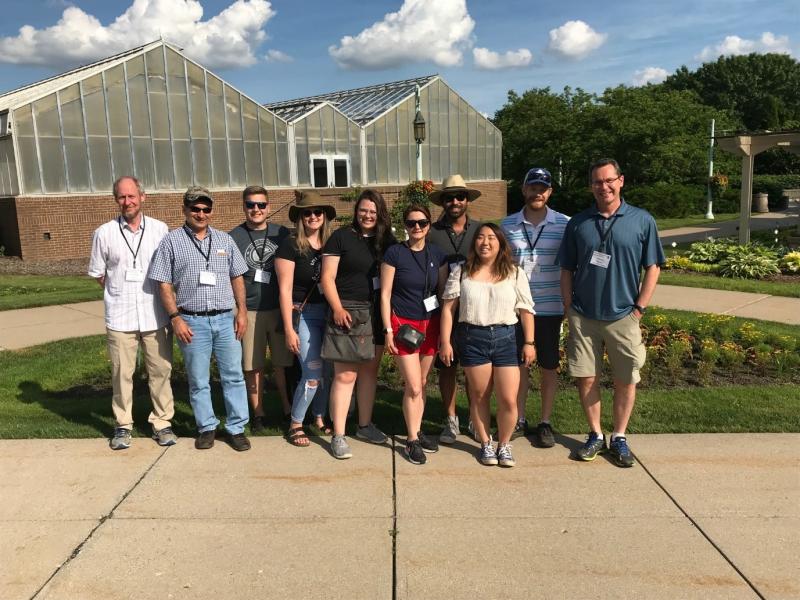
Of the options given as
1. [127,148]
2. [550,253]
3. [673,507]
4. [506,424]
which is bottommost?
[673,507]

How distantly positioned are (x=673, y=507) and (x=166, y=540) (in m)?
2.64

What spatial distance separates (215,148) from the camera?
2086cm

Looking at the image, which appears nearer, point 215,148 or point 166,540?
point 166,540

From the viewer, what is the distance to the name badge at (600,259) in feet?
13.0

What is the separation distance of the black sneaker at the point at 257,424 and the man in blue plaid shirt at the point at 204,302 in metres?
0.27

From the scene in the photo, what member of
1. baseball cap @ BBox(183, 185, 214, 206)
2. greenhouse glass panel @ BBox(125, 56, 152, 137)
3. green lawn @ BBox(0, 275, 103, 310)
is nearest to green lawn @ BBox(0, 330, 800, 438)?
baseball cap @ BBox(183, 185, 214, 206)

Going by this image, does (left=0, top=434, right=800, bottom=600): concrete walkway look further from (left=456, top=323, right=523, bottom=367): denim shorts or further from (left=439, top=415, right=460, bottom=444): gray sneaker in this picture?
(left=456, top=323, right=523, bottom=367): denim shorts

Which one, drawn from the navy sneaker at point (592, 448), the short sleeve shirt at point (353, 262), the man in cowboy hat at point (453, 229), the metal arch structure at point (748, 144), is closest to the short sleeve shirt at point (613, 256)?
the man in cowboy hat at point (453, 229)

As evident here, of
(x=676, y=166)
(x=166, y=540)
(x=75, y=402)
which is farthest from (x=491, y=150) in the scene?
(x=166, y=540)

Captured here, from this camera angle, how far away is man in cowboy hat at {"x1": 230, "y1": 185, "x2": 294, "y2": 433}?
455 cm

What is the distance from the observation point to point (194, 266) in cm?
423

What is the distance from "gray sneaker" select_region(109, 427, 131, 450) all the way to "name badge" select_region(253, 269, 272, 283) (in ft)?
4.48

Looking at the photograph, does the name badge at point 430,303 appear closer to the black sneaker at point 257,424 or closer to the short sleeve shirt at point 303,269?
the short sleeve shirt at point 303,269

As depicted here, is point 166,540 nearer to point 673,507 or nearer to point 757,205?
point 673,507
